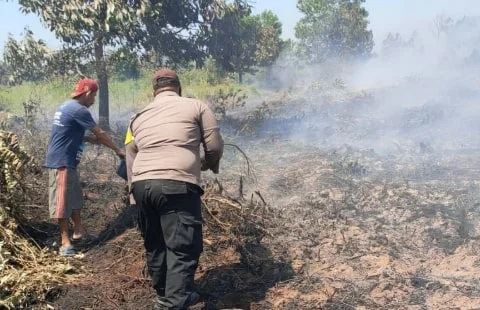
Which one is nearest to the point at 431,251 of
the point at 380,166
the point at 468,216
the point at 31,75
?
the point at 468,216

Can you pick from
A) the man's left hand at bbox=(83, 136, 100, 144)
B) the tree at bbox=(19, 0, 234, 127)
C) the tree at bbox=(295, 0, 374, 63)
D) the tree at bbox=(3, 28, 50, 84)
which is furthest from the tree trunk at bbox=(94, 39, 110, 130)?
the tree at bbox=(295, 0, 374, 63)

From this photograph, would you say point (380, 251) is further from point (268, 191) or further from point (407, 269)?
point (268, 191)

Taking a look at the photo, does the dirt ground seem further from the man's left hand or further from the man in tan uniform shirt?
the man's left hand

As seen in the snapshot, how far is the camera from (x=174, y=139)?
3396 mm

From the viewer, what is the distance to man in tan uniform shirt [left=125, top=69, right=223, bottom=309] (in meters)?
3.36

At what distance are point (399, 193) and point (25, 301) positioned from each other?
4.46 metres

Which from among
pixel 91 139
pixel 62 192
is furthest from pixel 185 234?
pixel 91 139

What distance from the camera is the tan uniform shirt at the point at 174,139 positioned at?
133 inches

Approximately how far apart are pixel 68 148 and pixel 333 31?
26.4 m

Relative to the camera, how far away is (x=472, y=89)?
1288 centimetres

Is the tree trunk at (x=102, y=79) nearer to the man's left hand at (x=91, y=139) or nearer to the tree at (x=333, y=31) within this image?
the man's left hand at (x=91, y=139)

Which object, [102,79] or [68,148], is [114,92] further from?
[68,148]

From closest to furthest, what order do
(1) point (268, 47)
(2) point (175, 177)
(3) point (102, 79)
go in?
1. (2) point (175, 177)
2. (3) point (102, 79)
3. (1) point (268, 47)

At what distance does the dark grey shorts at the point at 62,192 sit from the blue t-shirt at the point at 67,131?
0.08 m
